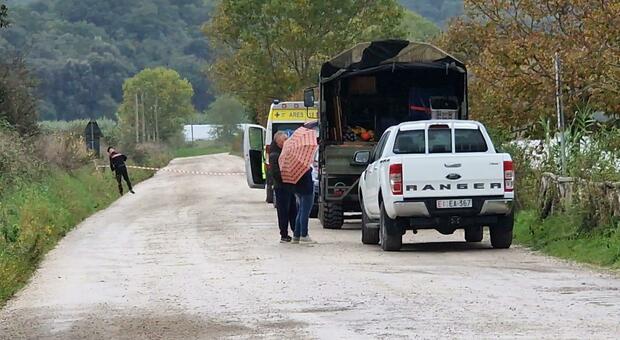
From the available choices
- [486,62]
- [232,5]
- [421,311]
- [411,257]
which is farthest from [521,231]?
[232,5]

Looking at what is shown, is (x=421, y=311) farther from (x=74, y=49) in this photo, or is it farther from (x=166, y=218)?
(x=74, y=49)

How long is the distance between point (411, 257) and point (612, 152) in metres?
3.84

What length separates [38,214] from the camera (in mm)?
24578

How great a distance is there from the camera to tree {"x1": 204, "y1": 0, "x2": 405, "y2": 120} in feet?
182

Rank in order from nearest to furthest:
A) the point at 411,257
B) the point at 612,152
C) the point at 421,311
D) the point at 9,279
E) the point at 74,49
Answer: the point at 421,311
the point at 9,279
the point at 411,257
the point at 612,152
the point at 74,49

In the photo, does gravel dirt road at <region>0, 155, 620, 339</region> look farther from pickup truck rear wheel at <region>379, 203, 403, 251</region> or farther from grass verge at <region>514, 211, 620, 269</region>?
grass verge at <region>514, 211, 620, 269</region>

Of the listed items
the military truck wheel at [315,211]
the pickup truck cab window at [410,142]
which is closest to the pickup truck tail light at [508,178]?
the pickup truck cab window at [410,142]

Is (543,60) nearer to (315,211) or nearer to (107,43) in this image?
(315,211)

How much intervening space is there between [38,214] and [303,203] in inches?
249

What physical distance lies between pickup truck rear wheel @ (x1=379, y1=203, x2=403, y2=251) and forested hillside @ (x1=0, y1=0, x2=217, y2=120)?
12124 cm

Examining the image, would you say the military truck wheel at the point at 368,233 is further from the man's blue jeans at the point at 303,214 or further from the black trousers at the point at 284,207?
the black trousers at the point at 284,207

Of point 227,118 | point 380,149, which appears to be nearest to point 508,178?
point 380,149

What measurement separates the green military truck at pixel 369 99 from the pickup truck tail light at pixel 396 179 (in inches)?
199

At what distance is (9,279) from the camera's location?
50.6 feet
